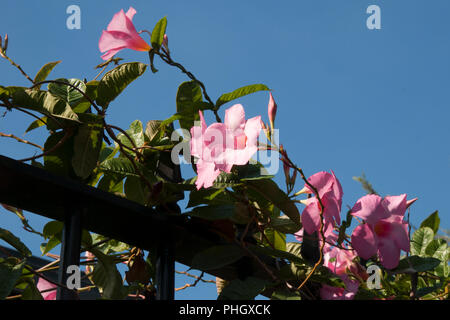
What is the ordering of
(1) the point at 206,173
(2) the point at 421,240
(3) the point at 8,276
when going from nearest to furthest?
(3) the point at 8,276 < (1) the point at 206,173 < (2) the point at 421,240

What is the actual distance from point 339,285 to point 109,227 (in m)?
0.43

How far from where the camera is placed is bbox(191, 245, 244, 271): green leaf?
2.75 feet

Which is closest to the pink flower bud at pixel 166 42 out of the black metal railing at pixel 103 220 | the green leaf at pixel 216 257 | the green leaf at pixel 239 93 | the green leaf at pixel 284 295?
the green leaf at pixel 239 93

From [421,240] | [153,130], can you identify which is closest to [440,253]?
[421,240]

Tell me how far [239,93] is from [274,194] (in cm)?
18

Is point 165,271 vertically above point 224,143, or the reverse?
point 224,143

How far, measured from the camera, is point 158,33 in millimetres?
805

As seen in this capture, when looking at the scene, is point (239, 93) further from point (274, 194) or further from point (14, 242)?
point (14, 242)

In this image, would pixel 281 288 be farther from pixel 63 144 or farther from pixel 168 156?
pixel 63 144

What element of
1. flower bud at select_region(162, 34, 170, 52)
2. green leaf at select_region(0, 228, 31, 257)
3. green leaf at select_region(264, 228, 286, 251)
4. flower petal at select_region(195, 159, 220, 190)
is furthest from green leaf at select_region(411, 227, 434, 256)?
green leaf at select_region(0, 228, 31, 257)

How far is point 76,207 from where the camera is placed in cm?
72

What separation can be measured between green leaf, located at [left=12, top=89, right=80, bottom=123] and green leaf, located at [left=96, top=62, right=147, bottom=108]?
7 centimetres
